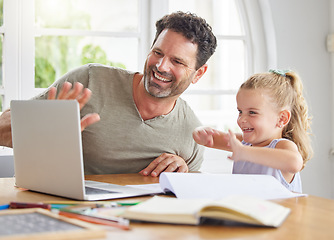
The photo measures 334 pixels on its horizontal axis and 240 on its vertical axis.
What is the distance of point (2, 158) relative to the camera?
228 centimetres

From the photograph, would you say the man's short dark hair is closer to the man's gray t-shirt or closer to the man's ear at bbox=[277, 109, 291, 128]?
the man's gray t-shirt

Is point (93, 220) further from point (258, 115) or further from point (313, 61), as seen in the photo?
point (313, 61)

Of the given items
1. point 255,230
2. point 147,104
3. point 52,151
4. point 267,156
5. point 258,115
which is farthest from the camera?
point 147,104

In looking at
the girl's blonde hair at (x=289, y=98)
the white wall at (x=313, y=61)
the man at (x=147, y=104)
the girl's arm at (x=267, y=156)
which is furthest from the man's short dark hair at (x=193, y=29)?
the white wall at (x=313, y=61)

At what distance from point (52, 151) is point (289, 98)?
40.1 inches

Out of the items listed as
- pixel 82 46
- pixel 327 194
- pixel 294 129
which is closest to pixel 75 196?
pixel 294 129

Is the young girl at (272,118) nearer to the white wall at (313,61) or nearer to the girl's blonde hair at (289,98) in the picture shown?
the girl's blonde hair at (289,98)

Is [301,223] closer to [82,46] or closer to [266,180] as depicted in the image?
[266,180]

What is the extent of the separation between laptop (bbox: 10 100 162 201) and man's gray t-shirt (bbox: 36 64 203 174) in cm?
62

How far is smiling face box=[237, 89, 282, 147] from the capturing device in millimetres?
1826

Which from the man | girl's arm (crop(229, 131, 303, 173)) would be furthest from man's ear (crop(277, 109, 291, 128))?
the man

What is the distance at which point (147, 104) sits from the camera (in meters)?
2.21

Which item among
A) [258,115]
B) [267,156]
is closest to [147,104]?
[258,115]

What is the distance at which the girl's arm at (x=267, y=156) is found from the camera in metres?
1.54
